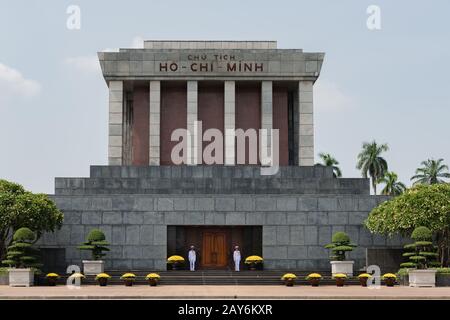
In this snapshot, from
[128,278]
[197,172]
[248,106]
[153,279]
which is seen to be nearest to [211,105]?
[248,106]

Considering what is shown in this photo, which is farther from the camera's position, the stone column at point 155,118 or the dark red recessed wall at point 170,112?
the dark red recessed wall at point 170,112

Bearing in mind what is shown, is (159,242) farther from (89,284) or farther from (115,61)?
(115,61)

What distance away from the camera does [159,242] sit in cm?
3947

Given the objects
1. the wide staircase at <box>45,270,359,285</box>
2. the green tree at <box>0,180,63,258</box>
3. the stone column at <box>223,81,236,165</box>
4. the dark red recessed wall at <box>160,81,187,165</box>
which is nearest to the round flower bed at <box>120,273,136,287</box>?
the wide staircase at <box>45,270,359,285</box>

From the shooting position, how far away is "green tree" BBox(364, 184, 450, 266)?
1426 inches

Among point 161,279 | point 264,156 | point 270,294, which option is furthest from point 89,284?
point 264,156

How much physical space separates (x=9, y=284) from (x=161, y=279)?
6.92 meters

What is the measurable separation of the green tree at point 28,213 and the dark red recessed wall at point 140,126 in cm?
1043

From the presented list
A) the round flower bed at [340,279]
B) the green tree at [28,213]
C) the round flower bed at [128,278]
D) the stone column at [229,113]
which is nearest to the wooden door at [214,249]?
the round flower bed at [128,278]

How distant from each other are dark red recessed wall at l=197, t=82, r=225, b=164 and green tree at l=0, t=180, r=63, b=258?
13.1 meters

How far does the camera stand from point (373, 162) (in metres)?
91.0

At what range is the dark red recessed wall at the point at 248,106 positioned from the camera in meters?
48.1

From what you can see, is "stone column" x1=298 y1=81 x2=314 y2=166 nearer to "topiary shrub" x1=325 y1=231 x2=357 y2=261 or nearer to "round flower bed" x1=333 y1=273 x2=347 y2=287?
"topiary shrub" x1=325 y1=231 x2=357 y2=261

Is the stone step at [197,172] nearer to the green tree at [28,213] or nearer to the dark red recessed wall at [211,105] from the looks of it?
the green tree at [28,213]
